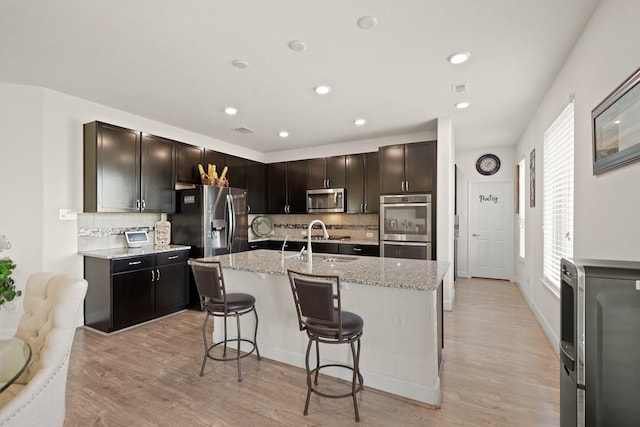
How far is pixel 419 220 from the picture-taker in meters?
4.57

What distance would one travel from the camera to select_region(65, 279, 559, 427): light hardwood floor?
2.03m

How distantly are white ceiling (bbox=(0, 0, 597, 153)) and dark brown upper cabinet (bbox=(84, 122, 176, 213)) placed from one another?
0.42m

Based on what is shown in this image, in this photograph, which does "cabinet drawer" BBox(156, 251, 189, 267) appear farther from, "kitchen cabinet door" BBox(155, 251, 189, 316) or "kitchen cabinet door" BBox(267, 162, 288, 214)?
"kitchen cabinet door" BBox(267, 162, 288, 214)

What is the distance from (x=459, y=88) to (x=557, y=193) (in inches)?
58.2

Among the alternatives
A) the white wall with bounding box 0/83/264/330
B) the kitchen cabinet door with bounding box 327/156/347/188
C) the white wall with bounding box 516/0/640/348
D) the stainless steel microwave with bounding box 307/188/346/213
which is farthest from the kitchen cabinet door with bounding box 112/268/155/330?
the white wall with bounding box 516/0/640/348

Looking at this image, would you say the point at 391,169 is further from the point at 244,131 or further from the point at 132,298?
the point at 132,298

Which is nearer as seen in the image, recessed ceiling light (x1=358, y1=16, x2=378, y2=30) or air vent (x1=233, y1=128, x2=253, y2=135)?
recessed ceiling light (x1=358, y1=16, x2=378, y2=30)

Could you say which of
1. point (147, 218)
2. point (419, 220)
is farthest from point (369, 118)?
point (147, 218)

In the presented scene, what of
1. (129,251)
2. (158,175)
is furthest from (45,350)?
(158,175)

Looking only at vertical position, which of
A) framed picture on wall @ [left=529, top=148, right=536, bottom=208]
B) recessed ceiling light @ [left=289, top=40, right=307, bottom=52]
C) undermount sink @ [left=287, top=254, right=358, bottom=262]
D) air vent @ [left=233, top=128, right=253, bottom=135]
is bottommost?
undermount sink @ [left=287, top=254, right=358, bottom=262]

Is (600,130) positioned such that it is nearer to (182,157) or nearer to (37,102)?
(182,157)

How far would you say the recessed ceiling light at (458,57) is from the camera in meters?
2.58

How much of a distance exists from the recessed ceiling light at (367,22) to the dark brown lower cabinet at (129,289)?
347 centimetres

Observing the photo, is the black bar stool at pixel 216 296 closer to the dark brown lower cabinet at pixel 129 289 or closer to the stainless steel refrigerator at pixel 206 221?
the dark brown lower cabinet at pixel 129 289
